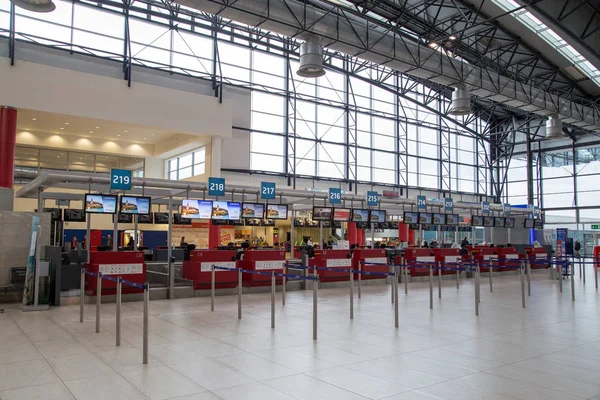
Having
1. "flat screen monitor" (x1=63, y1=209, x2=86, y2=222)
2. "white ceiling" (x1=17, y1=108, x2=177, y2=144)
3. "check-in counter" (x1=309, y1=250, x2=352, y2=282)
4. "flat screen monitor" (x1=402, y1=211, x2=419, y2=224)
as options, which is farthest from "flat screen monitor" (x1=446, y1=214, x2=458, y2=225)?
"flat screen monitor" (x1=63, y1=209, x2=86, y2=222)

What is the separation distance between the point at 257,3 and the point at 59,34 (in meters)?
13.2


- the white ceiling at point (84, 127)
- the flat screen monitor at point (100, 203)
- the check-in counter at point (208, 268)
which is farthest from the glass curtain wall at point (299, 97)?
the check-in counter at point (208, 268)

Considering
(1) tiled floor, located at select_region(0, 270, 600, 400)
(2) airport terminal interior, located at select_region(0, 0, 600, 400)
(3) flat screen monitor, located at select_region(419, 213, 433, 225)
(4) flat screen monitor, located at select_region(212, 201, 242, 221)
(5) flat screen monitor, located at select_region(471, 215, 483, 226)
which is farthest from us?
(5) flat screen monitor, located at select_region(471, 215, 483, 226)

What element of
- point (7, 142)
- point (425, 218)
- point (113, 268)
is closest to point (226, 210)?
point (113, 268)

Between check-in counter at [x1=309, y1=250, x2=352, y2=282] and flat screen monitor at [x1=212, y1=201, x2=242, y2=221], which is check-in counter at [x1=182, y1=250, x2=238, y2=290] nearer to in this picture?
flat screen monitor at [x1=212, y1=201, x2=242, y2=221]

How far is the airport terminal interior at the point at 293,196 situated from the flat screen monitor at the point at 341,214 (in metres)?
0.09

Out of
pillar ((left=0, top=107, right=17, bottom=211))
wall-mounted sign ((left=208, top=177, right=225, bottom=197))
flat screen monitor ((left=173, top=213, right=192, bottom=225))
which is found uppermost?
pillar ((left=0, top=107, right=17, bottom=211))

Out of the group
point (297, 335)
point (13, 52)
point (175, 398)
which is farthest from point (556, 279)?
point (13, 52)

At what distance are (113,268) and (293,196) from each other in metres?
7.16

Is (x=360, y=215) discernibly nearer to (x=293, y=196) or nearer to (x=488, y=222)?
(x=293, y=196)

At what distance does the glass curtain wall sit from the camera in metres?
22.2

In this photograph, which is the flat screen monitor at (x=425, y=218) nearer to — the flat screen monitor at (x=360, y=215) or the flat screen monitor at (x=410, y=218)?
the flat screen monitor at (x=410, y=218)

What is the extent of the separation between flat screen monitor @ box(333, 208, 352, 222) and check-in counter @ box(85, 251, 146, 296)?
760 centimetres

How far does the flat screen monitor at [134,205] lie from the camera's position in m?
13.4
